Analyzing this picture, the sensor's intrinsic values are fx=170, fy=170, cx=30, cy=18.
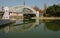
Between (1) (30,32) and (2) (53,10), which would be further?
(2) (53,10)

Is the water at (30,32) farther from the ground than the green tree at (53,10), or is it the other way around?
the green tree at (53,10)

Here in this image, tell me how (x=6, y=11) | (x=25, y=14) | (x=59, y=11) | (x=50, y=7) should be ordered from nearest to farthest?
(x=6, y=11), (x=59, y=11), (x=50, y=7), (x=25, y=14)

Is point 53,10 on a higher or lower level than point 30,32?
higher

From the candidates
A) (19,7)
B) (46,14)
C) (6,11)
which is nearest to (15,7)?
(19,7)

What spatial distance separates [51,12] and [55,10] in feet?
5.08

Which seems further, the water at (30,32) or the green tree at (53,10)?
the green tree at (53,10)

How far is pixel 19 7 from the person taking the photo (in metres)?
54.8

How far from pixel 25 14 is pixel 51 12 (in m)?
10.3

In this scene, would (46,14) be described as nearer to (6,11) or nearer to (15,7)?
(15,7)

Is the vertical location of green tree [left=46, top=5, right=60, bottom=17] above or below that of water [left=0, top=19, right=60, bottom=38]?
above

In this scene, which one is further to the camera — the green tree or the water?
the green tree

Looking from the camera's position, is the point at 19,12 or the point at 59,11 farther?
the point at 19,12

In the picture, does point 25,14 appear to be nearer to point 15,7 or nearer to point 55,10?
point 15,7

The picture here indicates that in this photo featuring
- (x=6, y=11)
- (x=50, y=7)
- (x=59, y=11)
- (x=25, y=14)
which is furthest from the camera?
(x=25, y=14)
